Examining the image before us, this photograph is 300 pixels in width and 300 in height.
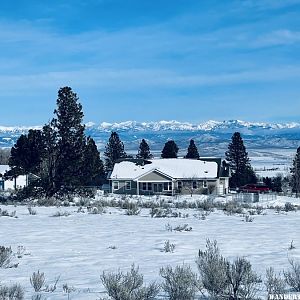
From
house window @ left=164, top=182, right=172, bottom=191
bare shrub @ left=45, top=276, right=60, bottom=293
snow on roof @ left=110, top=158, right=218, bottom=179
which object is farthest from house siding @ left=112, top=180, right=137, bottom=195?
bare shrub @ left=45, top=276, right=60, bottom=293

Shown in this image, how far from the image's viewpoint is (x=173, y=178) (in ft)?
200

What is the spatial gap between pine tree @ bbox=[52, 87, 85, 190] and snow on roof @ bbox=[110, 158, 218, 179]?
2548 cm

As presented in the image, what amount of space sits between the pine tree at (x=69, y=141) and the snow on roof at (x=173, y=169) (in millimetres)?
25477

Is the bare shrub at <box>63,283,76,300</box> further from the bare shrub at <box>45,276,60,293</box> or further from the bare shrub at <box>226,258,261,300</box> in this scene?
the bare shrub at <box>226,258,261,300</box>

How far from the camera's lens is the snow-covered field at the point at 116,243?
9.64m

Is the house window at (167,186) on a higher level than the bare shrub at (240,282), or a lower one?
higher

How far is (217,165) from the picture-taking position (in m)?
62.8

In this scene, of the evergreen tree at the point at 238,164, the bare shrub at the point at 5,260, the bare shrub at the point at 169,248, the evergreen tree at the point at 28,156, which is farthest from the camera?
the evergreen tree at the point at 238,164

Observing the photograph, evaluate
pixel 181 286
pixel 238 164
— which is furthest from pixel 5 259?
pixel 238 164

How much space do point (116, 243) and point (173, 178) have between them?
156 ft

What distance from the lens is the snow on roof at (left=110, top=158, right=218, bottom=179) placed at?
61344mm

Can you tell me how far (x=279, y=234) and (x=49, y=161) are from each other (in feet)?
75.3

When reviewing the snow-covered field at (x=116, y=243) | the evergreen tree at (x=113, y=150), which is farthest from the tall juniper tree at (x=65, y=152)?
the evergreen tree at (x=113, y=150)

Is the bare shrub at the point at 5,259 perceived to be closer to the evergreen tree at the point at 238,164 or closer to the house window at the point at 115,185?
the house window at the point at 115,185
